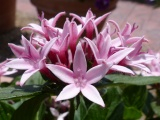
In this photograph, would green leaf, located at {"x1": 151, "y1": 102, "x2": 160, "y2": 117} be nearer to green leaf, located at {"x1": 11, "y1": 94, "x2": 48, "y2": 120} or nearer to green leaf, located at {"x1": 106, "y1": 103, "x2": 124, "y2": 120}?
green leaf, located at {"x1": 106, "y1": 103, "x2": 124, "y2": 120}

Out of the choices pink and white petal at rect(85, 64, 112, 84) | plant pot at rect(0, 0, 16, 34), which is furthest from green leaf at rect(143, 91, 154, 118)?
plant pot at rect(0, 0, 16, 34)

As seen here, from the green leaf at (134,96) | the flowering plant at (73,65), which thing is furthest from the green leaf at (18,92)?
the green leaf at (134,96)

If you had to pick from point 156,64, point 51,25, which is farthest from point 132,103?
point 51,25

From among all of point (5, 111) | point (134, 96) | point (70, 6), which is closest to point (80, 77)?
point (5, 111)

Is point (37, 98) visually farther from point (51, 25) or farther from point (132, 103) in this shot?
point (132, 103)

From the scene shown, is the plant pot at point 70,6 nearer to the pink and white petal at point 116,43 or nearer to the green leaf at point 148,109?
the green leaf at point 148,109
